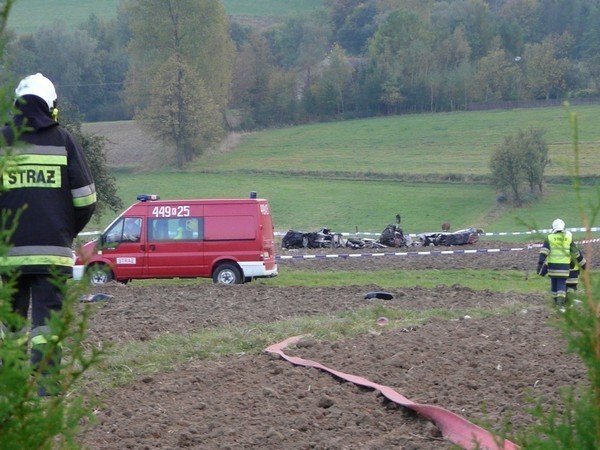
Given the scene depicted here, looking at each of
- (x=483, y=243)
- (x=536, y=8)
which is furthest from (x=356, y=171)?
(x=536, y=8)

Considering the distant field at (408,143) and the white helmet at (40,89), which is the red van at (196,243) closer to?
the white helmet at (40,89)

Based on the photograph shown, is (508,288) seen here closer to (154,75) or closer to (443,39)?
(154,75)

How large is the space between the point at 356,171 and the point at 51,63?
1413 inches

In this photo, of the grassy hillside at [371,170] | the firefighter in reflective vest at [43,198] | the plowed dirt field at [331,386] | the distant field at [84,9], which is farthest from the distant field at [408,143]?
the firefighter in reflective vest at [43,198]

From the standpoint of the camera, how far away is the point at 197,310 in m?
14.2

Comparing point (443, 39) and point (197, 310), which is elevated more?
point (443, 39)

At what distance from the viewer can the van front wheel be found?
21.3 meters

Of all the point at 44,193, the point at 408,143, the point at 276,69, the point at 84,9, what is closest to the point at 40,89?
the point at 44,193

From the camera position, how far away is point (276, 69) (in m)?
98.2

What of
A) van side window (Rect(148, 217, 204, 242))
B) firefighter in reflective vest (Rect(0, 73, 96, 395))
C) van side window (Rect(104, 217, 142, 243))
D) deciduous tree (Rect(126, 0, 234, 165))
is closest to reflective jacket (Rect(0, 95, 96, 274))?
→ firefighter in reflective vest (Rect(0, 73, 96, 395))

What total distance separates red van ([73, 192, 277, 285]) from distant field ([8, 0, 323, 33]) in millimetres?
99456

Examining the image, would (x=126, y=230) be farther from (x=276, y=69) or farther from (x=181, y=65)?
(x=276, y=69)

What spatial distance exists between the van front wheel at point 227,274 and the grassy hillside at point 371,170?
27.9m

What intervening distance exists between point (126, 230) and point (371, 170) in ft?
163
